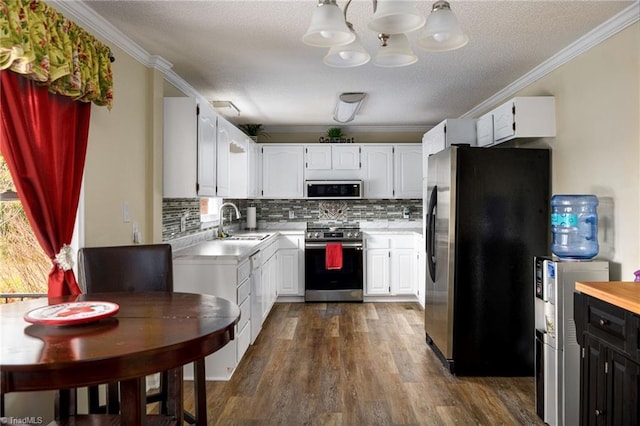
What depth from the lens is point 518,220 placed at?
3.14m

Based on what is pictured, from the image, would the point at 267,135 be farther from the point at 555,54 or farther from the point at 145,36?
the point at 555,54

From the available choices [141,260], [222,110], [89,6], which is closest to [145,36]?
A: [89,6]

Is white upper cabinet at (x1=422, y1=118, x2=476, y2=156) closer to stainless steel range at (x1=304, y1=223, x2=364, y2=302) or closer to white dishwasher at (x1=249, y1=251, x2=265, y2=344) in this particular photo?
stainless steel range at (x1=304, y1=223, x2=364, y2=302)

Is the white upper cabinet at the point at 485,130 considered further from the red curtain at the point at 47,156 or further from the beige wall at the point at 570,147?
the red curtain at the point at 47,156

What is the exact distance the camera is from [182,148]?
3.23 m

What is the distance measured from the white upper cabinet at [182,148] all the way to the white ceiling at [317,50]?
14.9 inches

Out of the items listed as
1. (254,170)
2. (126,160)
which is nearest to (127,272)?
(126,160)

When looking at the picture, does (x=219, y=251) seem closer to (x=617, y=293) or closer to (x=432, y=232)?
(x=432, y=232)

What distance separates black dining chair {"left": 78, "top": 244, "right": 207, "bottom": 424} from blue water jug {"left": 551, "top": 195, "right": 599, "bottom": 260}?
2379 mm

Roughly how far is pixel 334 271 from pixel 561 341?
3201 millimetres

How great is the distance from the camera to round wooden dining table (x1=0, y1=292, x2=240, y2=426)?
1102mm

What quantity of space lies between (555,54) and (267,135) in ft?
12.8

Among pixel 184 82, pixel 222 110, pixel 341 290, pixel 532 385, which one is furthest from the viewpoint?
pixel 341 290

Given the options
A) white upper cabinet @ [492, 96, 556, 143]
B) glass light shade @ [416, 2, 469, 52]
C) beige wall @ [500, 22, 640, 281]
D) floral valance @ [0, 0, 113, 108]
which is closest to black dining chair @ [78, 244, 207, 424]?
floral valance @ [0, 0, 113, 108]
